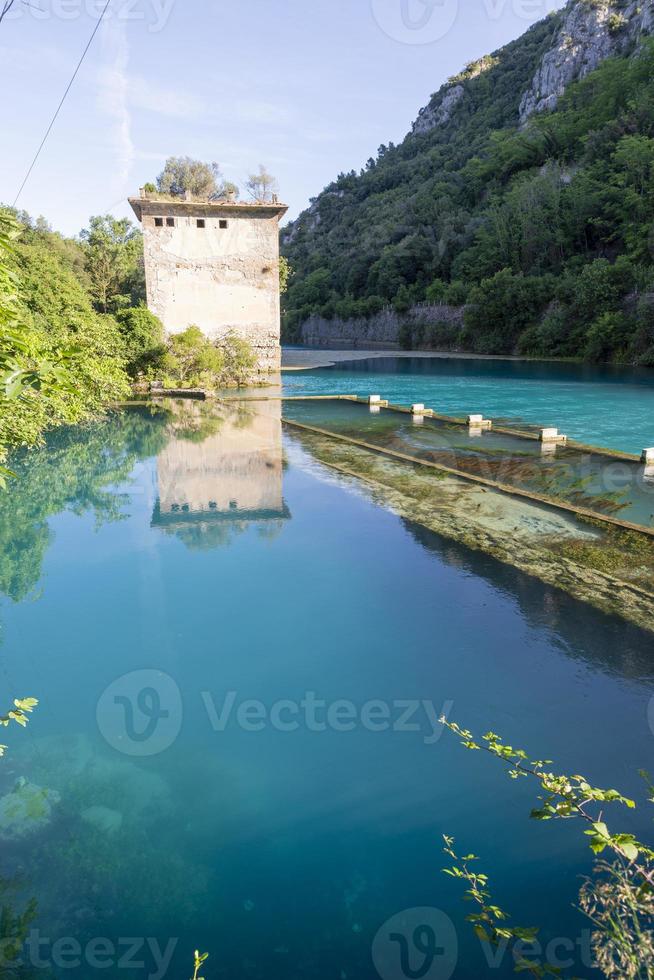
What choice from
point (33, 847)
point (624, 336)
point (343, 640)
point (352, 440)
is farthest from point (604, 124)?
point (33, 847)

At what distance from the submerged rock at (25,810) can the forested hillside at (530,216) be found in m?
34.7

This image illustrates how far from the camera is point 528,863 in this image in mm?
3648

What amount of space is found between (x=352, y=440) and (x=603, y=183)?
38025 millimetres

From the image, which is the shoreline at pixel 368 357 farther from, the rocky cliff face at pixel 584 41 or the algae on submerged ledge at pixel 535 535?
the rocky cliff face at pixel 584 41

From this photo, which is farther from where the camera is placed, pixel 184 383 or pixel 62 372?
pixel 184 383

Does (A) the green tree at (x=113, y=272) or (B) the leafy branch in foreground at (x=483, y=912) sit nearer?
(B) the leafy branch in foreground at (x=483, y=912)

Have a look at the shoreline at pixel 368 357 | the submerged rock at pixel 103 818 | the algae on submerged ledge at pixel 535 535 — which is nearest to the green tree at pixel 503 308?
the shoreline at pixel 368 357

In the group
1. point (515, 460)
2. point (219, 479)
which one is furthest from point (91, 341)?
point (515, 460)

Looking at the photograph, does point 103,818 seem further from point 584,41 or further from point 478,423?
point 584,41

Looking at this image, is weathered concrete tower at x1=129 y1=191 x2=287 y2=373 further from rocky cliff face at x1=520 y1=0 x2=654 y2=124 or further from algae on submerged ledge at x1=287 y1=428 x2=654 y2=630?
rocky cliff face at x1=520 y1=0 x2=654 y2=124

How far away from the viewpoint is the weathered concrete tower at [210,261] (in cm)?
2517

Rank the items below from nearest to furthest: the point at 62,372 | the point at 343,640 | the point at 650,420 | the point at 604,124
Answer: the point at 62,372 → the point at 343,640 → the point at 650,420 → the point at 604,124

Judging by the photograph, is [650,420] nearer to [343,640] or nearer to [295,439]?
[295,439]

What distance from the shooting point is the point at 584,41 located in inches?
2381
